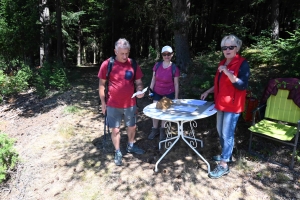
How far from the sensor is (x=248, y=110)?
4.38 m

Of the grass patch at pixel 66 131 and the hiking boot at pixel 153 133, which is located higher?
the hiking boot at pixel 153 133

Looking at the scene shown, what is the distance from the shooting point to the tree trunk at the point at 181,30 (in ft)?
25.5

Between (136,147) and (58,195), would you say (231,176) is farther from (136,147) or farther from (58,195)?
(58,195)

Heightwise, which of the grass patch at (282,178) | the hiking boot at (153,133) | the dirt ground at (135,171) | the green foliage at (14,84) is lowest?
the dirt ground at (135,171)

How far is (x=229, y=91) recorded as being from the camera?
316 cm

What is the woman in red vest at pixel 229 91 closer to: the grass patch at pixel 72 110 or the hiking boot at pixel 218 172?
the hiking boot at pixel 218 172

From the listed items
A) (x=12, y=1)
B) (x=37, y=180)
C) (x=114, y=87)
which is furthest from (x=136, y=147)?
(x=12, y=1)

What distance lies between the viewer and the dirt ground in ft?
10.8

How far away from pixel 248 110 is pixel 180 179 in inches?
75.8

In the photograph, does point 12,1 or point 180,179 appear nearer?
point 180,179

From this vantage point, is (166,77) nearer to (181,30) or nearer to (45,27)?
(181,30)

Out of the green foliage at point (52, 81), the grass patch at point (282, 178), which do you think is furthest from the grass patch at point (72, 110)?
the grass patch at point (282, 178)

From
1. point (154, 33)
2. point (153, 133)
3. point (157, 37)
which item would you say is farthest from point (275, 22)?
point (153, 133)

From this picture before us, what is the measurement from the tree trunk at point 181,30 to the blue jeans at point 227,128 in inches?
202
